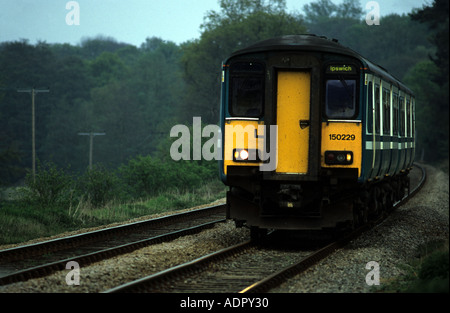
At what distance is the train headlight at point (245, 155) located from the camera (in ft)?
39.1

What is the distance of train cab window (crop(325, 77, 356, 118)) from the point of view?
39.7ft

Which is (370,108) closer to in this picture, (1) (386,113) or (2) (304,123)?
(2) (304,123)

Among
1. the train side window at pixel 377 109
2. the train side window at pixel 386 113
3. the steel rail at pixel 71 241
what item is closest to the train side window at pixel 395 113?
the train side window at pixel 386 113

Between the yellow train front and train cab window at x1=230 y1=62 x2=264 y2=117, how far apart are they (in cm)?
2

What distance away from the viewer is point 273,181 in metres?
12.1

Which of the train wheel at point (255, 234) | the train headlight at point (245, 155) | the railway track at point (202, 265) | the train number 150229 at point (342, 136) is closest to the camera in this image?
the railway track at point (202, 265)

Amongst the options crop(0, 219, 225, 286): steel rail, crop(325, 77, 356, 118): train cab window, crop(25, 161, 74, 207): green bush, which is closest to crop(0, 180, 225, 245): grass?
crop(25, 161, 74, 207): green bush

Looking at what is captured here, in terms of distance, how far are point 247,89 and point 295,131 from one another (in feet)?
3.60

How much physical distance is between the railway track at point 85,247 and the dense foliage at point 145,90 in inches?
522

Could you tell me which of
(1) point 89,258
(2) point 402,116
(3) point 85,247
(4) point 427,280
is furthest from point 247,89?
(2) point 402,116

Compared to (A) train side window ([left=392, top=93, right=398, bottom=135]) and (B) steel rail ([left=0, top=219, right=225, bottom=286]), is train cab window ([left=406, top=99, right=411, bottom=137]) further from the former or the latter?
(B) steel rail ([left=0, top=219, right=225, bottom=286])

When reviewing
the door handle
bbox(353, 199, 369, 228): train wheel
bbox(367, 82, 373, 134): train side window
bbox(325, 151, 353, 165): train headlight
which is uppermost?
bbox(367, 82, 373, 134): train side window

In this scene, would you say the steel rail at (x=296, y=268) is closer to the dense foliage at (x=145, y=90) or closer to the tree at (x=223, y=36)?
Result: the dense foliage at (x=145, y=90)

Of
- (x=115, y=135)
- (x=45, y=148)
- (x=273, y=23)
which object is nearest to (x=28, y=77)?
(x=45, y=148)
